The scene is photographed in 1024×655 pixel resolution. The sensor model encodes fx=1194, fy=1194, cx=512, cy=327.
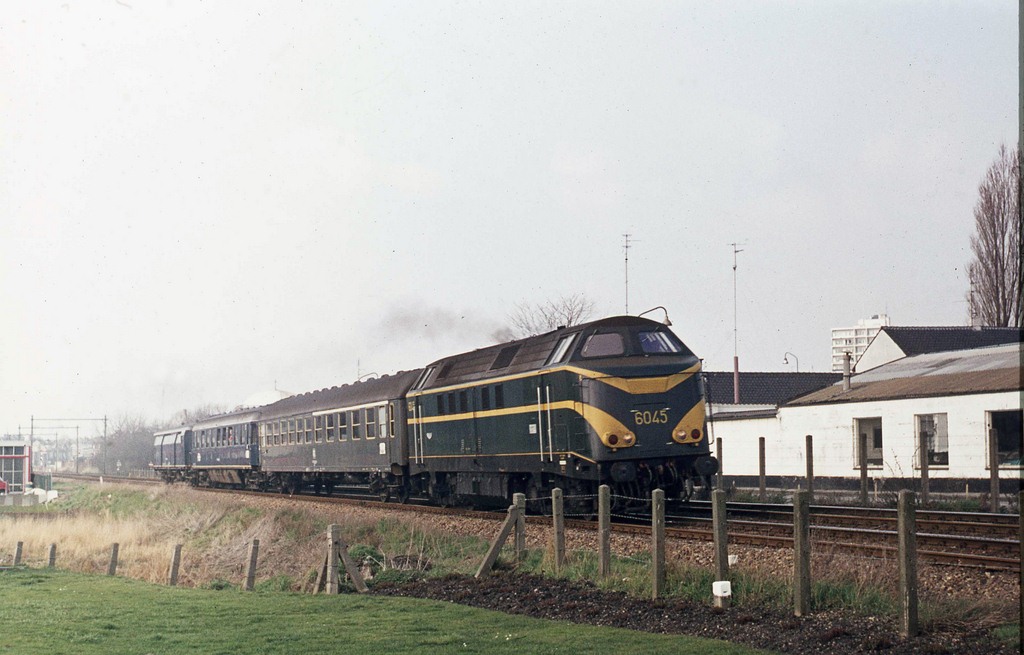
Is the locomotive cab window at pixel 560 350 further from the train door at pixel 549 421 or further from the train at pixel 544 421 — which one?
the train door at pixel 549 421

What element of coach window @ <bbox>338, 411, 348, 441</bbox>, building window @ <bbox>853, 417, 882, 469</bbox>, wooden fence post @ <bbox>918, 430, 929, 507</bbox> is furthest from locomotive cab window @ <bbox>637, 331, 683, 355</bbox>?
building window @ <bbox>853, 417, 882, 469</bbox>

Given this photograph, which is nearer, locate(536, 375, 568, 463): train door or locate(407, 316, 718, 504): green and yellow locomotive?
locate(407, 316, 718, 504): green and yellow locomotive

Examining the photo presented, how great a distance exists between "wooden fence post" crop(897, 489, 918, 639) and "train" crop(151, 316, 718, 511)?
392 inches

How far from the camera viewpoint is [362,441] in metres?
34.4

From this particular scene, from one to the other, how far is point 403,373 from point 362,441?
3.01 m

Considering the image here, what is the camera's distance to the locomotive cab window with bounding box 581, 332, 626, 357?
21.9 meters

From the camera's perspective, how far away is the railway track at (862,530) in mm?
15219

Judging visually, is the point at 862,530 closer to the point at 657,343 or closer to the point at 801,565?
the point at 801,565

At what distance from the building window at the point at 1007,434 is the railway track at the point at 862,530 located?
10867mm

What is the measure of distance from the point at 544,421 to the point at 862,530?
722cm

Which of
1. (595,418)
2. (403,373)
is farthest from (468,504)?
(595,418)

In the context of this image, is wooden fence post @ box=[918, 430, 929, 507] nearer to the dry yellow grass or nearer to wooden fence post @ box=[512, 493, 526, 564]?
wooden fence post @ box=[512, 493, 526, 564]

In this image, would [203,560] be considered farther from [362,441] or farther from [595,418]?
[595,418]

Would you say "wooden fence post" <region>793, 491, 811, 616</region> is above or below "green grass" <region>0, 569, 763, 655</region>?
above
